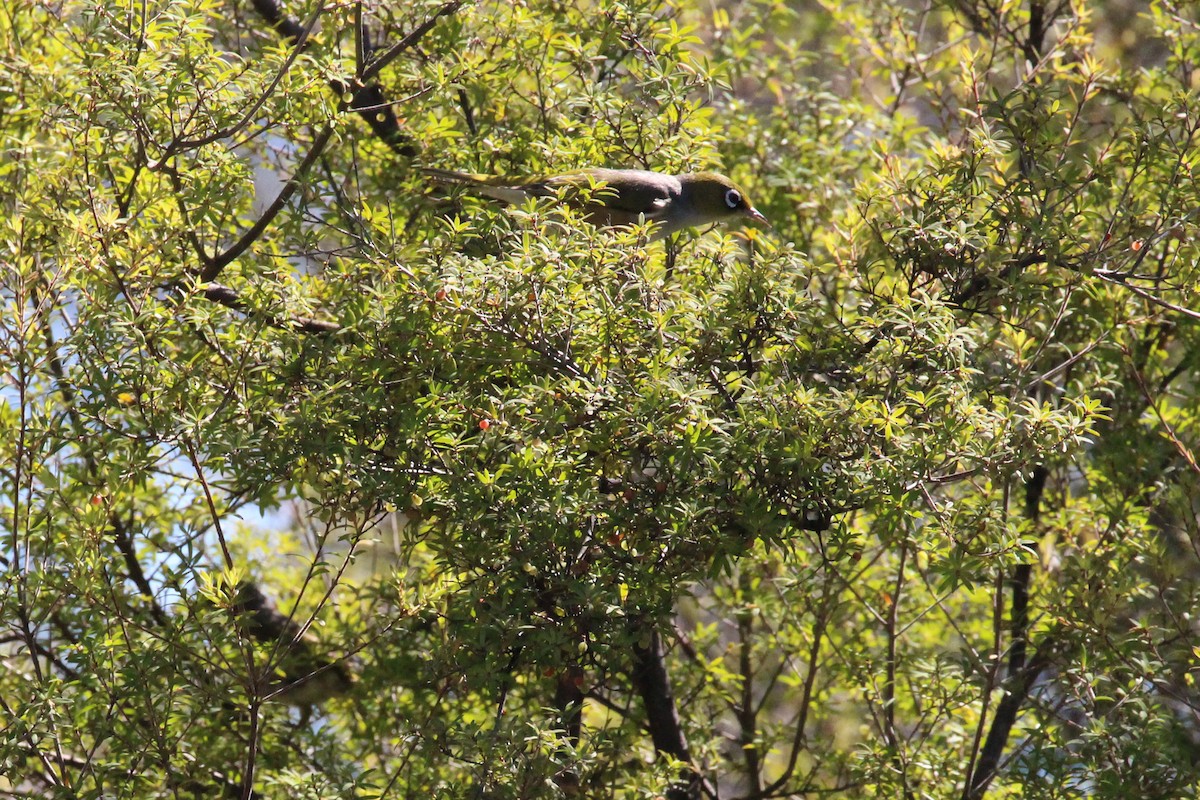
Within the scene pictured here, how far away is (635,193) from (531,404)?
Result: 5.84ft

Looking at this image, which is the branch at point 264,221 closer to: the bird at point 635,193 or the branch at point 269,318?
the branch at point 269,318

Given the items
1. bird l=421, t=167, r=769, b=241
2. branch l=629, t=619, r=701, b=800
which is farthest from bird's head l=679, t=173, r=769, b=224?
branch l=629, t=619, r=701, b=800

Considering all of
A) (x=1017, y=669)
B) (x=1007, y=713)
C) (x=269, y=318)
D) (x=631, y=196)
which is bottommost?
(x=269, y=318)

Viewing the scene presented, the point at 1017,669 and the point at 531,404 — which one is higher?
the point at 1017,669

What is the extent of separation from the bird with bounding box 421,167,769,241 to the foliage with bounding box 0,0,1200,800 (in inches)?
5.1

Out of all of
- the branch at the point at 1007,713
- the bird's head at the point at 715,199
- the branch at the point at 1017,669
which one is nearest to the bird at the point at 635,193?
the bird's head at the point at 715,199

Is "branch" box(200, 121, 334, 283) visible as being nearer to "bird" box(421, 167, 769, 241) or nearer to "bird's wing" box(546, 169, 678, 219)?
"bird" box(421, 167, 769, 241)

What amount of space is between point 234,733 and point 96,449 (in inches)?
70.5

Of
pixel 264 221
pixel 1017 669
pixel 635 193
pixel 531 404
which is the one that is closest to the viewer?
pixel 531 404

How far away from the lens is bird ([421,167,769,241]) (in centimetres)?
504

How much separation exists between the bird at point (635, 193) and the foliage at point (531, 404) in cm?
13

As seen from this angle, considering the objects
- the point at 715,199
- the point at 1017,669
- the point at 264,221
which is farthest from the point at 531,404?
the point at 1017,669

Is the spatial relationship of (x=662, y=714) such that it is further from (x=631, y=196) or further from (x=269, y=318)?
(x=269, y=318)

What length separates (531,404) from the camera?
4.02m
